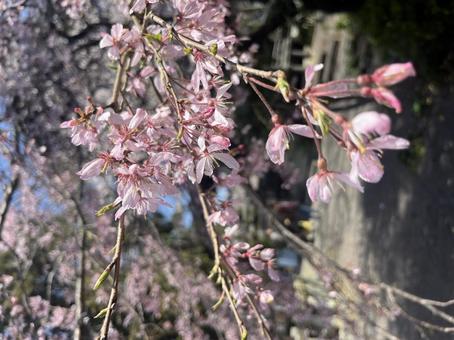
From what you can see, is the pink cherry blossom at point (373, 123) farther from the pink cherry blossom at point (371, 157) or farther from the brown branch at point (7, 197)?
the brown branch at point (7, 197)

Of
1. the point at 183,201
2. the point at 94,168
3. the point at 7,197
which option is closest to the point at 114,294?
the point at 94,168

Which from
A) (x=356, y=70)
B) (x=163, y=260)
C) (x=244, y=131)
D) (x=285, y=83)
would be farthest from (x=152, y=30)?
(x=356, y=70)

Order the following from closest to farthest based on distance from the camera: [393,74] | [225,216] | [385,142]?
[393,74]
[385,142]
[225,216]

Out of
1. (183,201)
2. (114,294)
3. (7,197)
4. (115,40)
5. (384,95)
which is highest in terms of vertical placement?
(115,40)

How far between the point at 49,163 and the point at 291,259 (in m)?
6.37

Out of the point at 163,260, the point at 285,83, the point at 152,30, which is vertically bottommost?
the point at 163,260

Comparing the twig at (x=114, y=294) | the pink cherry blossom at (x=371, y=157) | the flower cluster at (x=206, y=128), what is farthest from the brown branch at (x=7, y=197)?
the pink cherry blossom at (x=371, y=157)

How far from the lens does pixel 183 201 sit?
4418 millimetres

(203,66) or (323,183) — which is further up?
(203,66)

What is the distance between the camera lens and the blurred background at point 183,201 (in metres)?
3.73

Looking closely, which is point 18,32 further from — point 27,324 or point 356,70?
point 356,70

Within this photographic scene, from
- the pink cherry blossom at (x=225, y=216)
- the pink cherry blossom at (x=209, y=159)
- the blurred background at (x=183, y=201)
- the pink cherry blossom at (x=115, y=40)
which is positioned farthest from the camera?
the blurred background at (x=183, y=201)

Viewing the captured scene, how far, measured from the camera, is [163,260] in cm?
520

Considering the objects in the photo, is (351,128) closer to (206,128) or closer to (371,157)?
(371,157)
